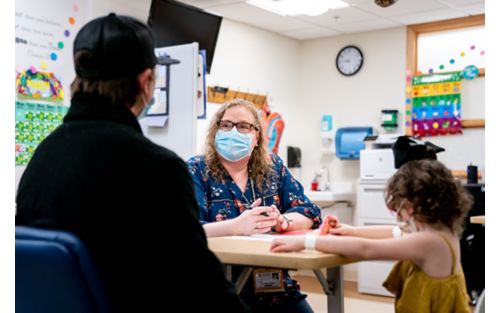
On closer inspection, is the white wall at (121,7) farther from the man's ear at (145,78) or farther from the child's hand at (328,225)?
the man's ear at (145,78)

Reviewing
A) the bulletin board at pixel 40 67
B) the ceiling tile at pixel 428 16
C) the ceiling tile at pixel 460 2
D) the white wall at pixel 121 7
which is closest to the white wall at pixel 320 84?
Answer: the ceiling tile at pixel 428 16

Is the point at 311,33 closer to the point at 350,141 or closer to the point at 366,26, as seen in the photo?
the point at 366,26

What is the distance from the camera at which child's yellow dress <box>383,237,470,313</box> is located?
1.71 m

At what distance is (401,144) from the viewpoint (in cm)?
192

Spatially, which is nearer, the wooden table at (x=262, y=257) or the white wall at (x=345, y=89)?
the wooden table at (x=262, y=257)

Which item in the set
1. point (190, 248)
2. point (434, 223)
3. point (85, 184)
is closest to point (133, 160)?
point (85, 184)

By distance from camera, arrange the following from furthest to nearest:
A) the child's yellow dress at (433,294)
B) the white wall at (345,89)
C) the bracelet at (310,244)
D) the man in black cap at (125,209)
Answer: the white wall at (345,89) → the child's yellow dress at (433,294) → the bracelet at (310,244) → the man in black cap at (125,209)

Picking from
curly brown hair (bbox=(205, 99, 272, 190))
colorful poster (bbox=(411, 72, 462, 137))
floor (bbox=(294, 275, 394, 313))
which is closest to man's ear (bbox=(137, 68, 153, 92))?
curly brown hair (bbox=(205, 99, 272, 190))

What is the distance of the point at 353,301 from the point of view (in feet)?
16.6

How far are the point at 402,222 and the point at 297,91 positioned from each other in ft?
16.7

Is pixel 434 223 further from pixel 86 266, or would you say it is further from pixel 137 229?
pixel 86 266

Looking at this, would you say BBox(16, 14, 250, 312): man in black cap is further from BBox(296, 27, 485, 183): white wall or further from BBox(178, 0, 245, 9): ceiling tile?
BBox(296, 27, 485, 183): white wall

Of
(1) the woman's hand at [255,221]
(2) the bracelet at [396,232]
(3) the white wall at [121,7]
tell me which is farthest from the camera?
(3) the white wall at [121,7]

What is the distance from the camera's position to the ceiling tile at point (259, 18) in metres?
5.39
